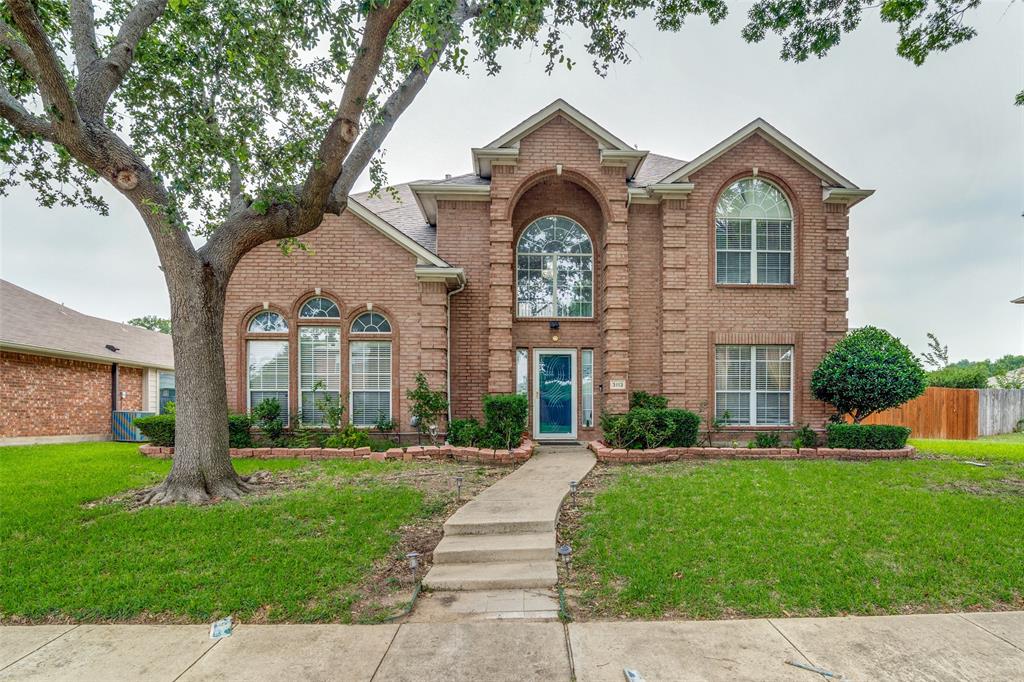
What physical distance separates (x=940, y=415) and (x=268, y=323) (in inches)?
829

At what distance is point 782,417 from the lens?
11.5 metres

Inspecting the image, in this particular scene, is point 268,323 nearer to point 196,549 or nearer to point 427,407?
point 427,407

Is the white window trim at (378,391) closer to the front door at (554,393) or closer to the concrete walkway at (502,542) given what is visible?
the front door at (554,393)

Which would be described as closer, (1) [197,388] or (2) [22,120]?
(2) [22,120]

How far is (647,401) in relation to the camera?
1097cm

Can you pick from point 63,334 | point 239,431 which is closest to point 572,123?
point 239,431

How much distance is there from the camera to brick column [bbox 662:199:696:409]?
11352mm

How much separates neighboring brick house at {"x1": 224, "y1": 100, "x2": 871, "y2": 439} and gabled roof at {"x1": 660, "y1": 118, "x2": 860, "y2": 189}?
45mm

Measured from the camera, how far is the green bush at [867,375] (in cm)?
998

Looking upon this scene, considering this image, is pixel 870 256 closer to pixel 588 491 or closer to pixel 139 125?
pixel 588 491

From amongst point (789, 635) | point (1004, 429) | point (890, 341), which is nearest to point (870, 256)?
point (1004, 429)

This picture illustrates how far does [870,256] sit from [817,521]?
79.4 feet

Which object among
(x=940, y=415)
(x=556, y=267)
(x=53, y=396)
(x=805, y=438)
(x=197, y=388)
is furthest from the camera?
(x=940, y=415)

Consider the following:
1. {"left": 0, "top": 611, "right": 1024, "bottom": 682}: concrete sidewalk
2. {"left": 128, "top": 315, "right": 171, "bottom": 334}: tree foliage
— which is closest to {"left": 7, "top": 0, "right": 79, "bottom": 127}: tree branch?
{"left": 0, "top": 611, "right": 1024, "bottom": 682}: concrete sidewalk
